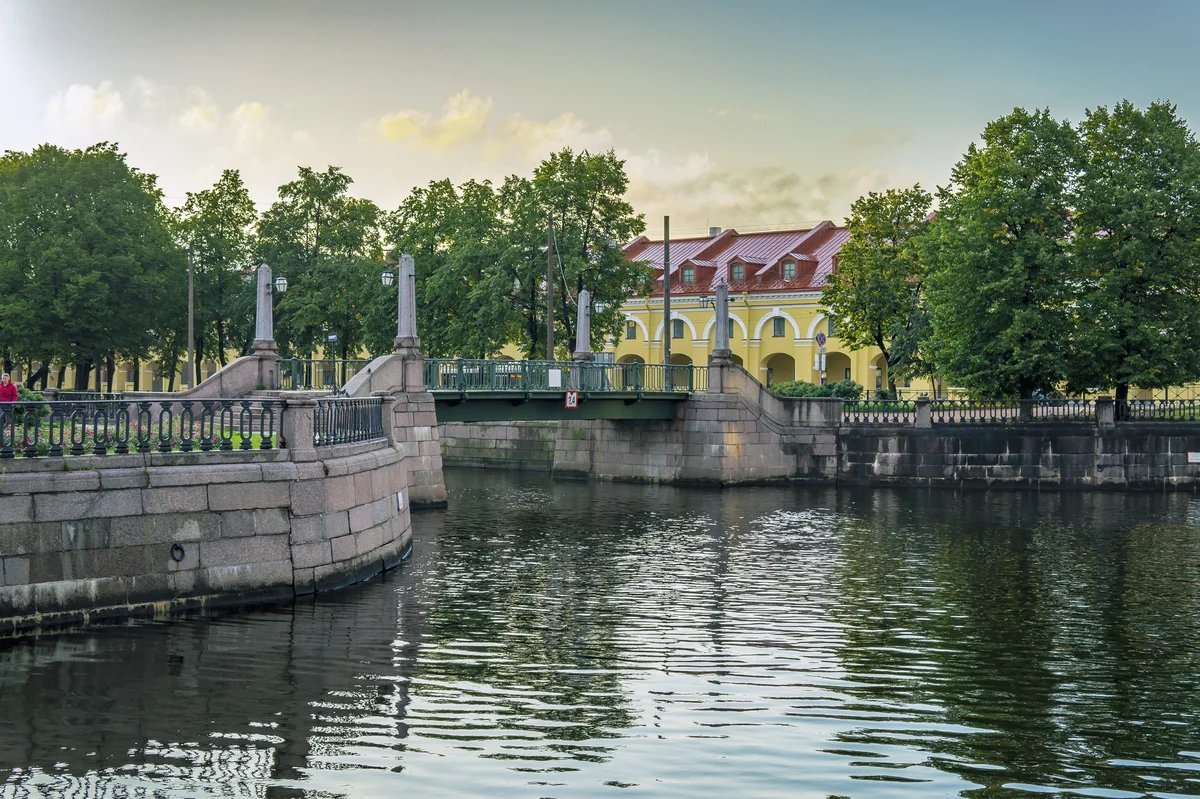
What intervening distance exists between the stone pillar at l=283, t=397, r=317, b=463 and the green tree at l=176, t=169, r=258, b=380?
146 ft

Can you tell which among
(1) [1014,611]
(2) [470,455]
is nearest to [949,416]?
(2) [470,455]

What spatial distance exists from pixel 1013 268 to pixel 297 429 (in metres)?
30.1

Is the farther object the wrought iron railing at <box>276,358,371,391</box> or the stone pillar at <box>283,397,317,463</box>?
the wrought iron railing at <box>276,358,371,391</box>

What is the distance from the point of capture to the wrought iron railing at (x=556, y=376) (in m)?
36.7

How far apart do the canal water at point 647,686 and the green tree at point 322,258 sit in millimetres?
35792

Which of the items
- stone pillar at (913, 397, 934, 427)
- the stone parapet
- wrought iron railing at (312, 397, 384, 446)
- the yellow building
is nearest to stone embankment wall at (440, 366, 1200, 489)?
stone pillar at (913, 397, 934, 427)

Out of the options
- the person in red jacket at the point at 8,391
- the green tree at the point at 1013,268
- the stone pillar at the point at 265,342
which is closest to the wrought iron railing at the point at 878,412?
the green tree at the point at 1013,268

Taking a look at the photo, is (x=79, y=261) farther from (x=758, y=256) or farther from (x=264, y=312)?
(x=758, y=256)

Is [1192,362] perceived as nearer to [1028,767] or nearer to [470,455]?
[470,455]

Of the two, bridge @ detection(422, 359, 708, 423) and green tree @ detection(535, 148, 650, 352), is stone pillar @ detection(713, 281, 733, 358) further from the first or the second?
green tree @ detection(535, 148, 650, 352)

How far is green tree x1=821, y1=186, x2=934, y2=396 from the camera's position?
54.0m

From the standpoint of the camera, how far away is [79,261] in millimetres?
54688

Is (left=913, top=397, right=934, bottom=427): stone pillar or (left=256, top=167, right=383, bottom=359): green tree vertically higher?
(left=256, top=167, right=383, bottom=359): green tree

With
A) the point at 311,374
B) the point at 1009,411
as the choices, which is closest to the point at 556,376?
the point at 311,374
